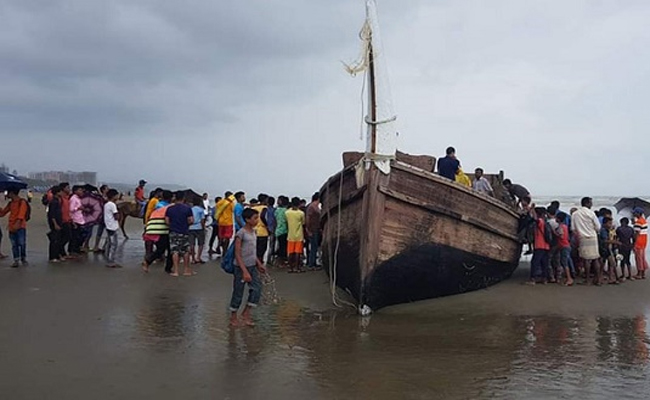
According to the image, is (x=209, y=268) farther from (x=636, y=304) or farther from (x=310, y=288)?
(x=636, y=304)

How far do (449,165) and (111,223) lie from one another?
6791 millimetres

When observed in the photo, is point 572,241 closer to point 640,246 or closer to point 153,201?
point 640,246

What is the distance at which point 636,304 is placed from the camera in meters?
9.52

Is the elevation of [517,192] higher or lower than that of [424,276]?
→ higher

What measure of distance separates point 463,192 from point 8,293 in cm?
693

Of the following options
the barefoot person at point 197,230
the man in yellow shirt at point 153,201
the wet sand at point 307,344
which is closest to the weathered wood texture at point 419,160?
the wet sand at point 307,344

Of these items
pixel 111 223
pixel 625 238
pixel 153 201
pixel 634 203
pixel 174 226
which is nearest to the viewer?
pixel 174 226

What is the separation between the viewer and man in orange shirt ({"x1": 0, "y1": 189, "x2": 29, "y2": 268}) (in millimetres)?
10930

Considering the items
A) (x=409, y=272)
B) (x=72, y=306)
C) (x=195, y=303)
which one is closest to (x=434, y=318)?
(x=409, y=272)

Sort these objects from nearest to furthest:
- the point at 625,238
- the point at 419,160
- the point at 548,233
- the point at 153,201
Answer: the point at 419,160
the point at 548,233
the point at 625,238
the point at 153,201

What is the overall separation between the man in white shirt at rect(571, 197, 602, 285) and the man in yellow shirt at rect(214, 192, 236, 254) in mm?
6833

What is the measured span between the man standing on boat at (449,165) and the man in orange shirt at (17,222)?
774cm

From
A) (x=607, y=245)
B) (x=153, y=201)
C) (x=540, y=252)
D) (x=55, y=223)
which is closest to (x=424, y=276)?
(x=540, y=252)

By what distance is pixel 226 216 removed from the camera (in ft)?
41.8
